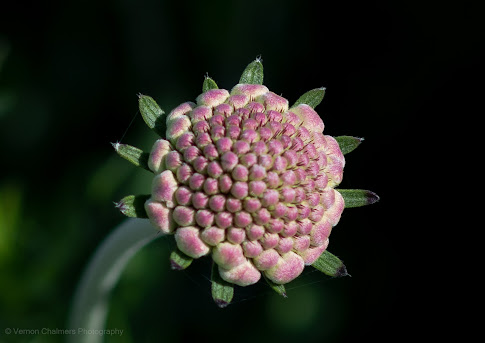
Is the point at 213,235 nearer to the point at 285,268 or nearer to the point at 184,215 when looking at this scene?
the point at 184,215

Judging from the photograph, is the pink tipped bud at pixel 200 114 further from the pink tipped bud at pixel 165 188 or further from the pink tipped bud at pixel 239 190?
the pink tipped bud at pixel 239 190

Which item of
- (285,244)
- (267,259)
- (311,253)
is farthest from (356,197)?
(267,259)

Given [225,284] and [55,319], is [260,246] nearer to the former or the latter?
[225,284]

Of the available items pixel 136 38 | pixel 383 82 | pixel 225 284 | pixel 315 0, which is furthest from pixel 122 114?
pixel 225 284

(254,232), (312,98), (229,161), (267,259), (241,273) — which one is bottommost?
(241,273)

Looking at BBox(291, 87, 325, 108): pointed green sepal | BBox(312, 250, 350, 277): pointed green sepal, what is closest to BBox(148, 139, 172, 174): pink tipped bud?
BBox(291, 87, 325, 108): pointed green sepal
